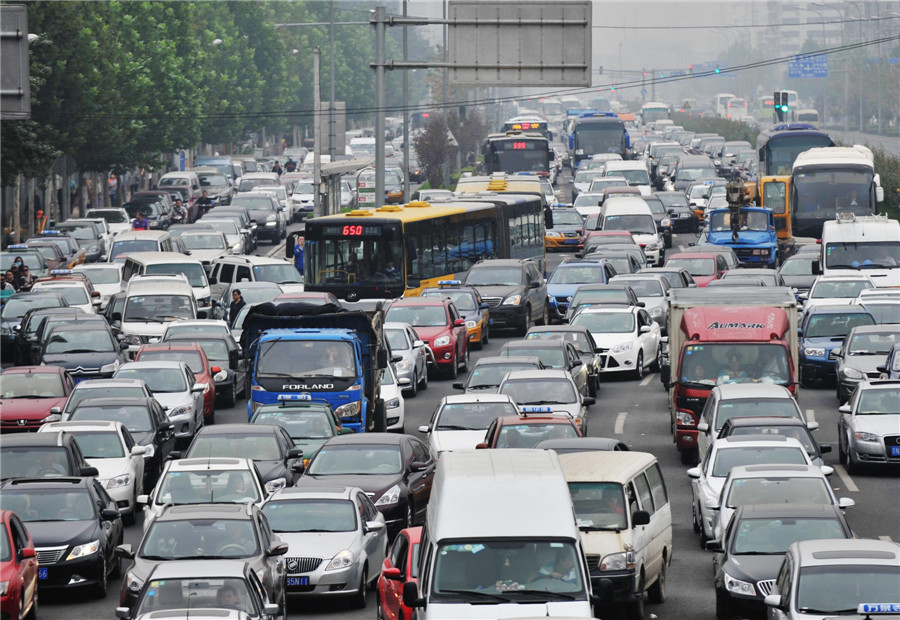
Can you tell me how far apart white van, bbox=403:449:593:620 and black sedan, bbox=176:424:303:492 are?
996 centimetres

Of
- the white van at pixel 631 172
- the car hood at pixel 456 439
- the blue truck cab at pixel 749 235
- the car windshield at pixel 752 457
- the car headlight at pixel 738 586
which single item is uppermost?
the white van at pixel 631 172

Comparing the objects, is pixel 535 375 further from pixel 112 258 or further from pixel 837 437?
pixel 112 258

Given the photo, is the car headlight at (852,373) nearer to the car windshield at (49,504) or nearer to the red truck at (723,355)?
the red truck at (723,355)

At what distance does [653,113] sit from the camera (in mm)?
171250

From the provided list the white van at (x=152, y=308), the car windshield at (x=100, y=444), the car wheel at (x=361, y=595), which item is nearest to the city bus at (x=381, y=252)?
the white van at (x=152, y=308)

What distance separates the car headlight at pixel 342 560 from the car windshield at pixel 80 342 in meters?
16.4

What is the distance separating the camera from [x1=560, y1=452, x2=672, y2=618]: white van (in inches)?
738

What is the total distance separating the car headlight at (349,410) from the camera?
94.8 feet

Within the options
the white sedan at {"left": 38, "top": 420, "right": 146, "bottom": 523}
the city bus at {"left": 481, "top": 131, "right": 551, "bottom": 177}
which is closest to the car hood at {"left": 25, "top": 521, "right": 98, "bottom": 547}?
the white sedan at {"left": 38, "top": 420, "right": 146, "bottom": 523}

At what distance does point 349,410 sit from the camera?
2894 centimetres

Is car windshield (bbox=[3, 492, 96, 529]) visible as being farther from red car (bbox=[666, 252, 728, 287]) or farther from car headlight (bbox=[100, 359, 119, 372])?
red car (bbox=[666, 252, 728, 287])

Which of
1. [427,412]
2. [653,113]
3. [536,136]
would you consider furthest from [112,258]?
[653,113]

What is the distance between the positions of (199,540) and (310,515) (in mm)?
2119

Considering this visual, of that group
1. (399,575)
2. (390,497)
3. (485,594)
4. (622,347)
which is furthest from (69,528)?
(622,347)
